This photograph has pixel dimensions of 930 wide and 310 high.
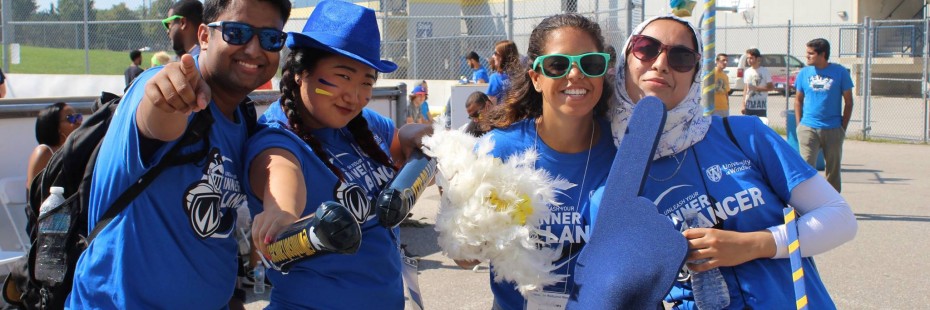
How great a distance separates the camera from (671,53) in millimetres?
2477

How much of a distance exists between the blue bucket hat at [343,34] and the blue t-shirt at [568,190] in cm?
49

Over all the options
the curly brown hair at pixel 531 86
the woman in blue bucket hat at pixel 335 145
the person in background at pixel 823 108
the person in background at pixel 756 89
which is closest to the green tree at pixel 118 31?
the person in background at pixel 756 89

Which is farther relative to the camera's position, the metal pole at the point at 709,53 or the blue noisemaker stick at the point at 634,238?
the metal pole at the point at 709,53

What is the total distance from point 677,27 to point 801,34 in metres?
30.5

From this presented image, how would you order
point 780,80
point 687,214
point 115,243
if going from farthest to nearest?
point 780,80, point 687,214, point 115,243

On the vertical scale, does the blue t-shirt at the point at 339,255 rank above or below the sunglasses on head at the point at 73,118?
below

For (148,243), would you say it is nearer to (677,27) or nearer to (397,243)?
(397,243)

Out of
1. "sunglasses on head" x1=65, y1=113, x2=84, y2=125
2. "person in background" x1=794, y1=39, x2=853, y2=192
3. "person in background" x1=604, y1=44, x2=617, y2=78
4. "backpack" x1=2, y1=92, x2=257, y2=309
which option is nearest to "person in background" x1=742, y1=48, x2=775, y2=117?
"person in background" x1=794, y1=39, x2=853, y2=192

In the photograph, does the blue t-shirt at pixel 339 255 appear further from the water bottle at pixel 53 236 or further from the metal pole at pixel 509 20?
the metal pole at pixel 509 20

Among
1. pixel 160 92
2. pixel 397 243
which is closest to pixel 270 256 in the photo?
pixel 160 92

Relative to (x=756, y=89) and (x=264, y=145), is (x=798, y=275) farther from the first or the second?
(x=756, y=89)

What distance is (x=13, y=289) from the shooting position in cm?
304

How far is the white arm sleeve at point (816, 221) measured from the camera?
2.36 metres

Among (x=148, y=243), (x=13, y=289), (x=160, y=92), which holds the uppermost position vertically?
(x=160, y=92)
